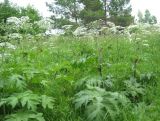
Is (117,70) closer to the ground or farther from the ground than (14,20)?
closer to the ground

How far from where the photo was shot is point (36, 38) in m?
9.34

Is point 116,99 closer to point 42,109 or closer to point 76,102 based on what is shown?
point 76,102

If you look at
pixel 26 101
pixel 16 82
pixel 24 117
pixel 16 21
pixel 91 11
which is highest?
pixel 91 11

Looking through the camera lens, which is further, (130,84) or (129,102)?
(130,84)

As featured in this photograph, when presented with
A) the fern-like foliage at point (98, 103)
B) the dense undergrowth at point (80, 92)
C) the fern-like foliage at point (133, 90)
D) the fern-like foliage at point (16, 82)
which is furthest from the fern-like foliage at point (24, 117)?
the fern-like foliage at point (133, 90)

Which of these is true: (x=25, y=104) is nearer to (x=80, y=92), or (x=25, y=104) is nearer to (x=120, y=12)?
(x=80, y=92)

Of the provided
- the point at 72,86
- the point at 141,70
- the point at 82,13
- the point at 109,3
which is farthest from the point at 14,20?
the point at 109,3

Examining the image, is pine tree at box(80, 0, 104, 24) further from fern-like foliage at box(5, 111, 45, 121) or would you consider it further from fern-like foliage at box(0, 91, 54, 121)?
fern-like foliage at box(5, 111, 45, 121)

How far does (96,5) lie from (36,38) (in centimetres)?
4015

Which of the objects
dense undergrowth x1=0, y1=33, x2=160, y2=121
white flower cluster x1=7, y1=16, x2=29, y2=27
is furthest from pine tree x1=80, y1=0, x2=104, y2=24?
dense undergrowth x1=0, y1=33, x2=160, y2=121

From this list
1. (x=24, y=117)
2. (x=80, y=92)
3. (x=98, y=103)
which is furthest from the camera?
(x=80, y=92)

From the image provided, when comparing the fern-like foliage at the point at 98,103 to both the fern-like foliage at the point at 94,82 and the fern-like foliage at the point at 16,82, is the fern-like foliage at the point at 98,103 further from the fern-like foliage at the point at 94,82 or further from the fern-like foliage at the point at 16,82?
the fern-like foliage at the point at 16,82

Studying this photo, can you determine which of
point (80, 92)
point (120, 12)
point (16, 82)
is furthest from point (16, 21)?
point (120, 12)

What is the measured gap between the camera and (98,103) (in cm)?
438
